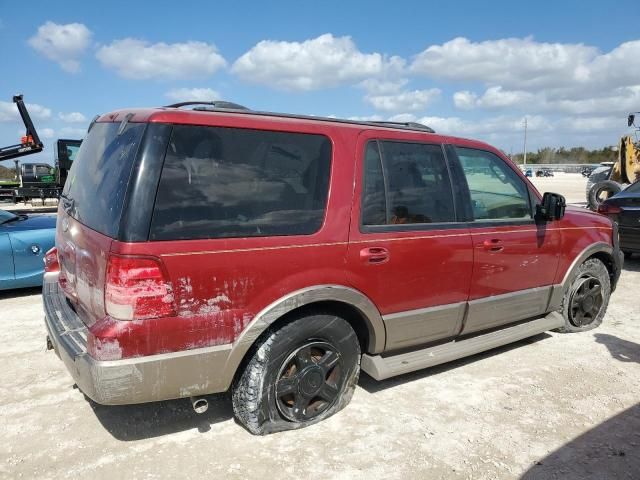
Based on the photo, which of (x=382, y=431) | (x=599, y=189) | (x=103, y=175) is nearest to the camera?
(x=103, y=175)

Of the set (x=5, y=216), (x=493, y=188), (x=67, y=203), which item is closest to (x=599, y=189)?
(x=493, y=188)

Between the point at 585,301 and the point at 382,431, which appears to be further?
the point at 585,301

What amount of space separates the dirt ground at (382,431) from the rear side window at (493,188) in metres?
1.30

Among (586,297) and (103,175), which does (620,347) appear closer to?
(586,297)

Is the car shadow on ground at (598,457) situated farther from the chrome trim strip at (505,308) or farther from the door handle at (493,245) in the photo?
the door handle at (493,245)

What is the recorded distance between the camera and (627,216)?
786 cm

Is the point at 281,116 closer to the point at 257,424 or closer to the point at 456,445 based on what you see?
the point at 257,424

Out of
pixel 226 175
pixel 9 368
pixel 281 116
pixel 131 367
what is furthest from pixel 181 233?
pixel 9 368

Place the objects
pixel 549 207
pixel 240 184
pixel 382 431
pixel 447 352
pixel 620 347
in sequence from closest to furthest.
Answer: pixel 240 184 < pixel 382 431 < pixel 447 352 < pixel 549 207 < pixel 620 347

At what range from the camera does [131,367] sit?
99.1 inches

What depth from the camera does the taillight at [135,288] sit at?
246cm

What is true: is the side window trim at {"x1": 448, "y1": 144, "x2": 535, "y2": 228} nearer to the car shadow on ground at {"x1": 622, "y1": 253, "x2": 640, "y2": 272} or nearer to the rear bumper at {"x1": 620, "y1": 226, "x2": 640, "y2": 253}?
the rear bumper at {"x1": 620, "y1": 226, "x2": 640, "y2": 253}

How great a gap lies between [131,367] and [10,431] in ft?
4.17

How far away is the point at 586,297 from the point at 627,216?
12.2ft
